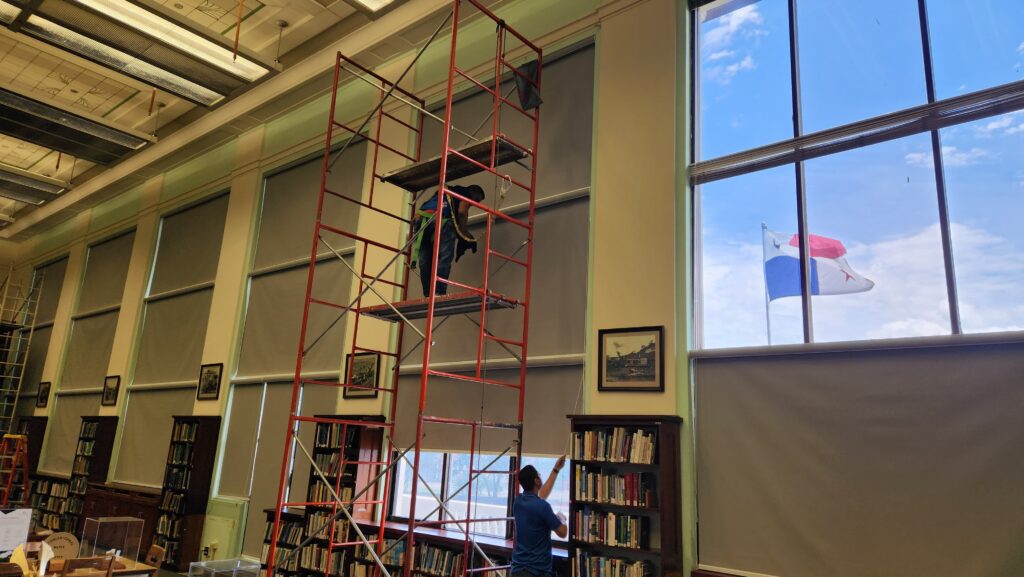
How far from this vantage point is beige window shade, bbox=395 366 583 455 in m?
5.58

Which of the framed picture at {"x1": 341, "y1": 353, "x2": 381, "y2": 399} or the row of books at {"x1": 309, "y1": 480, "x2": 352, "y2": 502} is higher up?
the framed picture at {"x1": 341, "y1": 353, "x2": 381, "y2": 399}

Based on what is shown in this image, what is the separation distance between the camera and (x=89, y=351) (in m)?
12.8

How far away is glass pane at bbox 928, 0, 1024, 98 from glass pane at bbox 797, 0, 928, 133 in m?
0.12

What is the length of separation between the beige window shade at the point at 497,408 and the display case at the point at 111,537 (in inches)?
108

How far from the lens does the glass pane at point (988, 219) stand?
3920 millimetres

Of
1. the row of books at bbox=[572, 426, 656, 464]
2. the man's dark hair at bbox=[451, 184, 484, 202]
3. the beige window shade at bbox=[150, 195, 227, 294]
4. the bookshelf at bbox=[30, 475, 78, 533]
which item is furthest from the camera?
the bookshelf at bbox=[30, 475, 78, 533]

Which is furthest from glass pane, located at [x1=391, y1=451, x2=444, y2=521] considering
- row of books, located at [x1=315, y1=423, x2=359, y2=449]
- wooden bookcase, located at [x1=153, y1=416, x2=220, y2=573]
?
wooden bookcase, located at [x1=153, y1=416, x2=220, y2=573]

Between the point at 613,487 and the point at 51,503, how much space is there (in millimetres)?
11803

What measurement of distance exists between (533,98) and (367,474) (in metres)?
4.06

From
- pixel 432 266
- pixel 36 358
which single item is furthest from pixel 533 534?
pixel 36 358

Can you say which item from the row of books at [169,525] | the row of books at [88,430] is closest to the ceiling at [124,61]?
the row of books at [88,430]

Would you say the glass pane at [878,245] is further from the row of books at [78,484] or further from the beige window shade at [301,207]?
the row of books at [78,484]

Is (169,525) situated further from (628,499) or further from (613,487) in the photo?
(628,499)

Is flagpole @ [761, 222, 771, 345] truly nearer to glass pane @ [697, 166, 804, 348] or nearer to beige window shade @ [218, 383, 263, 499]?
glass pane @ [697, 166, 804, 348]
